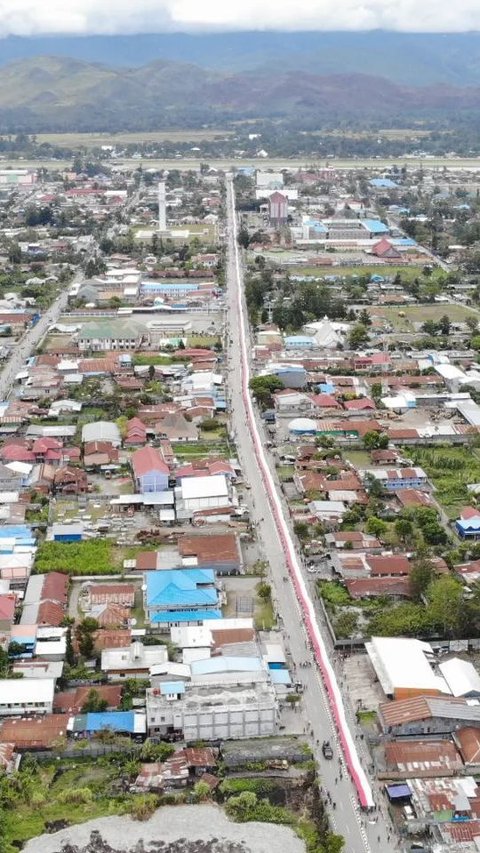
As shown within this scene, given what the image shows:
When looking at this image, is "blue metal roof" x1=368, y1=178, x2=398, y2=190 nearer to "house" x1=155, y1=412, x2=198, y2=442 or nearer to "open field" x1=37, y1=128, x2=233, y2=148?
"open field" x1=37, y1=128, x2=233, y2=148

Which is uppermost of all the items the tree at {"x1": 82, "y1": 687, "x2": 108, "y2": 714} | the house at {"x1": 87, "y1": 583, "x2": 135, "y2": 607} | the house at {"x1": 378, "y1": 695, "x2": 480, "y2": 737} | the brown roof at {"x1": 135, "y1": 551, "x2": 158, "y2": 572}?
the brown roof at {"x1": 135, "y1": 551, "x2": 158, "y2": 572}

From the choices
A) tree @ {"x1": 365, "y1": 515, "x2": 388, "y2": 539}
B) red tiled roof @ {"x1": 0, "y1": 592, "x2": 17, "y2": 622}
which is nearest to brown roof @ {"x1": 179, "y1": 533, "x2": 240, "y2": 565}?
tree @ {"x1": 365, "y1": 515, "x2": 388, "y2": 539}

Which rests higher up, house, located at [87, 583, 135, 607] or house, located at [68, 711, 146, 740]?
house, located at [87, 583, 135, 607]

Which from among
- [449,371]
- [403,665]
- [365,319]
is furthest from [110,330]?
[403,665]

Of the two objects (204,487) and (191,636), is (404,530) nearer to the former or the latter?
(204,487)

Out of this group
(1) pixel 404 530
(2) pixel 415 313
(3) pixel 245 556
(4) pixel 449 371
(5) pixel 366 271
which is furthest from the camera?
(5) pixel 366 271
